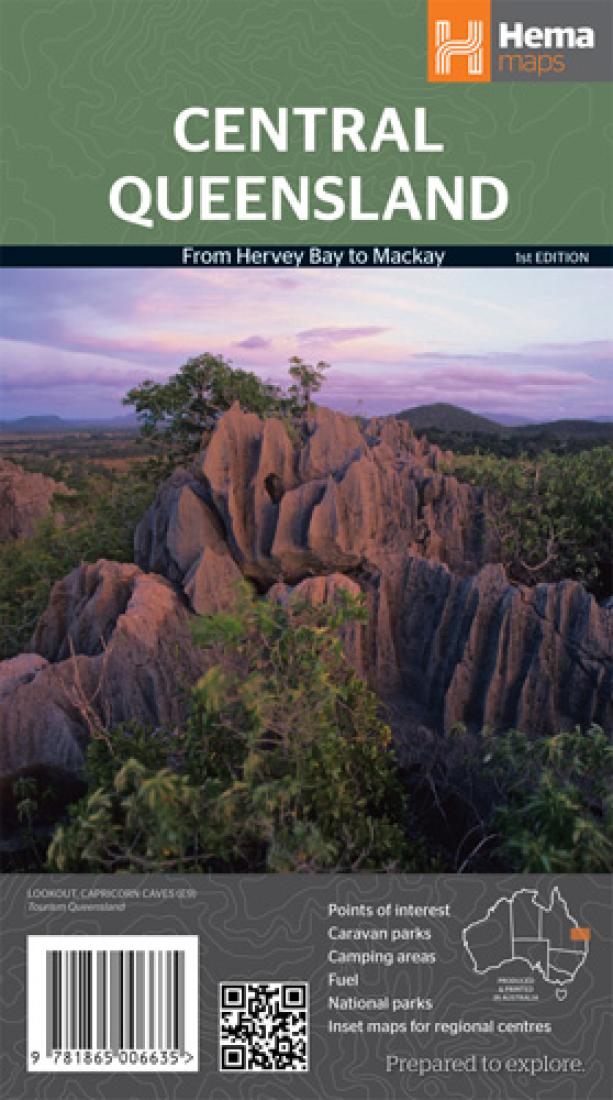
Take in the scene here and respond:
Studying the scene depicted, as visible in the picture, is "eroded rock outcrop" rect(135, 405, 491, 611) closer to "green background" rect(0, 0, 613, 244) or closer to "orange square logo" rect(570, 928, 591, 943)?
"green background" rect(0, 0, 613, 244)

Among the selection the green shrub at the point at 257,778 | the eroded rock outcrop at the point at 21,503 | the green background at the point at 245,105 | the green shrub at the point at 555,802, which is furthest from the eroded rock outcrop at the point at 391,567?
the eroded rock outcrop at the point at 21,503

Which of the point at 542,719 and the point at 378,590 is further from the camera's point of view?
the point at 378,590

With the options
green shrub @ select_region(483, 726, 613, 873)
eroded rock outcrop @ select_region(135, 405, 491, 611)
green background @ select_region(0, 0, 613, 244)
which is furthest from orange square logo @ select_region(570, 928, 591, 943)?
green background @ select_region(0, 0, 613, 244)

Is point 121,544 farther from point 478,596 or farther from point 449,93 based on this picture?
point 449,93

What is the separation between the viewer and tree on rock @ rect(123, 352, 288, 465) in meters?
14.2

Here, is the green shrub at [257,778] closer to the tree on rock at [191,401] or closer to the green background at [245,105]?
the green background at [245,105]

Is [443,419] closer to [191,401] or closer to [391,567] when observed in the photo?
[191,401]

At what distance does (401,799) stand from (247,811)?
190 cm

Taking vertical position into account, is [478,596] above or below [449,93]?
below

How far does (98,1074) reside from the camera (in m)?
4.72

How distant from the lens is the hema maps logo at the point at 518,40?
5504 millimetres

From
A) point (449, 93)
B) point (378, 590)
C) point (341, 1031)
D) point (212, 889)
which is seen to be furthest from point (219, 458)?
point (341, 1031)

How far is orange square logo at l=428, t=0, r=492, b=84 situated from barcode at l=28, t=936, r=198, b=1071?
711 centimetres

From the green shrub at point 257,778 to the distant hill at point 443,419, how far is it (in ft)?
30.0
